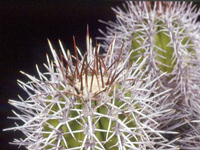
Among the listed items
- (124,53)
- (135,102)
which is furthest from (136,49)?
(135,102)

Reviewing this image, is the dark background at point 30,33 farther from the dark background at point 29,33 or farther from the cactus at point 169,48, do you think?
the cactus at point 169,48

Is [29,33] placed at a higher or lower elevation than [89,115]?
higher

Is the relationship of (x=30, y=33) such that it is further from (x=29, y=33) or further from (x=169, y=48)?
(x=169, y=48)

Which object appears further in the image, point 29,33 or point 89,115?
point 29,33

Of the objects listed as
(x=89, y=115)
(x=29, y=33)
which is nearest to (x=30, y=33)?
(x=29, y=33)

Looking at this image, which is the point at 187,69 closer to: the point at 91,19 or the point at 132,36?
the point at 132,36

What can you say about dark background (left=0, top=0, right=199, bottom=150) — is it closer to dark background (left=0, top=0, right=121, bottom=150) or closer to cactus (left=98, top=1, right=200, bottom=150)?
dark background (left=0, top=0, right=121, bottom=150)

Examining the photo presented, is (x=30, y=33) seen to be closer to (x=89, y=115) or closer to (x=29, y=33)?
(x=29, y=33)

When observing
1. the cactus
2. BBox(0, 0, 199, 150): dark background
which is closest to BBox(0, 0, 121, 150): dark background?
BBox(0, 0, 199, 150): dark background

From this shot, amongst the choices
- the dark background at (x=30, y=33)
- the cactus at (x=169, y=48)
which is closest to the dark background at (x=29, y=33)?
the dark background at (x=30, y=33)
